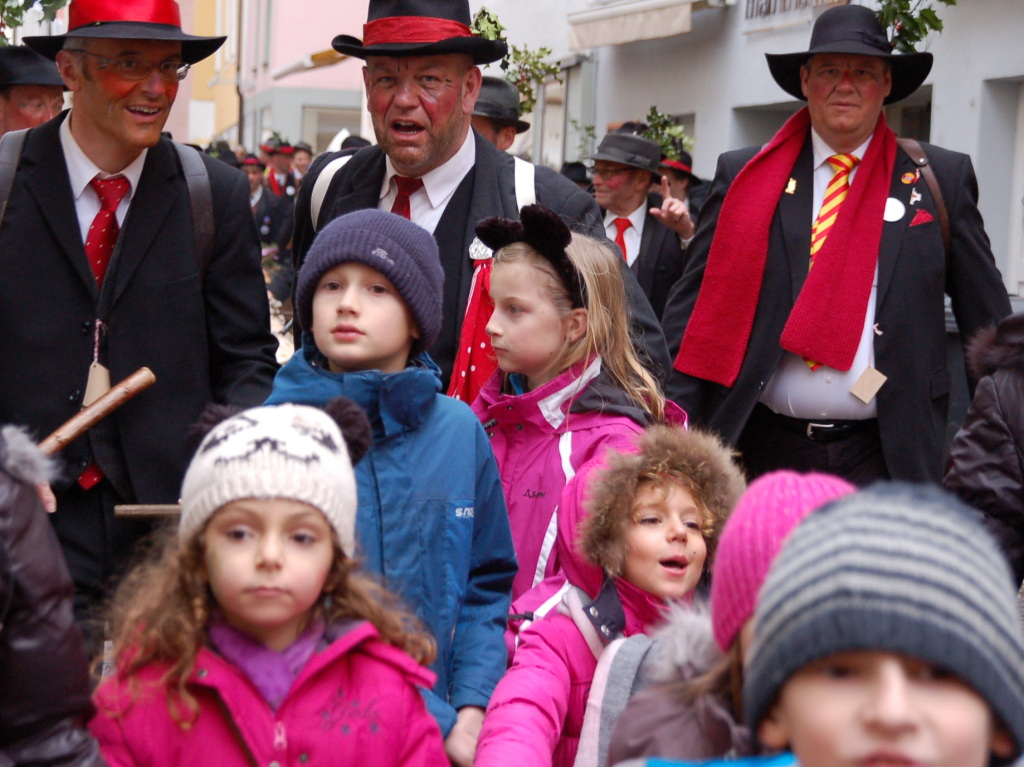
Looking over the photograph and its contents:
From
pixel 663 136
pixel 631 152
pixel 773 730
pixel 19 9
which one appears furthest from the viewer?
pixel 663 136

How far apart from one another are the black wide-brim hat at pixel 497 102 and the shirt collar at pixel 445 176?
319 centimetres

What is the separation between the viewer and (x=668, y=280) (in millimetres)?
8914

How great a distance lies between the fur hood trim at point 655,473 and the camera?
12.6ft

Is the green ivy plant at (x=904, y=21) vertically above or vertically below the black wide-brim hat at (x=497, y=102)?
above

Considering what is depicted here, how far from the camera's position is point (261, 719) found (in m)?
2.85

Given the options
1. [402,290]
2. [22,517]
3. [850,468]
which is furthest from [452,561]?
[850,468]

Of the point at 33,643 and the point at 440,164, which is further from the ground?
the point at 440,164

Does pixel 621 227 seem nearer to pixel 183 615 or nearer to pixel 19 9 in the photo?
pixel 19 9

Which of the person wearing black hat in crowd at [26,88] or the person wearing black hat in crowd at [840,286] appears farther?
the person wearing black hat in crowd at [26,88]

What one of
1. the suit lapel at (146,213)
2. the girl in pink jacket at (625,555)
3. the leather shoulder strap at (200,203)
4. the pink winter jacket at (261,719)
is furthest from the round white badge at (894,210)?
the pink winter jacket at (261,719)

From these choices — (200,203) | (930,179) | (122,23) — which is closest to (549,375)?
(200,203)

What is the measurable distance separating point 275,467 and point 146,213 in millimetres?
2010

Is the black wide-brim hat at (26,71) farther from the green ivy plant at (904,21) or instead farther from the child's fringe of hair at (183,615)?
the child's fringe of hair at (183,615)

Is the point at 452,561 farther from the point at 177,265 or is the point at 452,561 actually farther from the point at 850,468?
the point at 850,468
